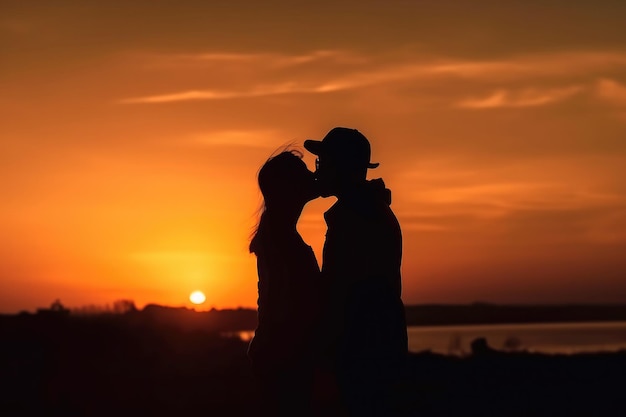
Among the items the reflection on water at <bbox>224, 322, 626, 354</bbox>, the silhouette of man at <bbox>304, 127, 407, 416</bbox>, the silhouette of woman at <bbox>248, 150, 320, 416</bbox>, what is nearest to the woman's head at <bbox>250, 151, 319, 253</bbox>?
the silhouette of woman at <bbox>248, 150, 320, 416</bbox>

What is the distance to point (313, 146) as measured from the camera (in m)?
6.21

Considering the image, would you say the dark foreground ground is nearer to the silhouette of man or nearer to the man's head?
the silhouette of man

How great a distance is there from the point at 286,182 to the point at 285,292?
0.68m

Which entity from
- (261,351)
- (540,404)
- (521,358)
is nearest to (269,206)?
(261,351)

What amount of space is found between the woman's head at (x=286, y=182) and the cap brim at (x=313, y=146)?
134 millimetres

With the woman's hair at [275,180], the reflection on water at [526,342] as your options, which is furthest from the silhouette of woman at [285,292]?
the reflection on water at [526,342]

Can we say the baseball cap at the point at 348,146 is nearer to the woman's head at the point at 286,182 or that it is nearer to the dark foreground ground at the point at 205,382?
the woman's head at the point at 286,182

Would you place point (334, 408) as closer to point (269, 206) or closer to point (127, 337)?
point (269, 206)

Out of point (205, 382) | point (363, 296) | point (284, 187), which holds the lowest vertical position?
point (205, 382)

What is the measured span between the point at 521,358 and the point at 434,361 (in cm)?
272

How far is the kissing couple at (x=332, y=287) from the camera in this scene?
5871mm

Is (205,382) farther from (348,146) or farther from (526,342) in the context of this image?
(526,342)

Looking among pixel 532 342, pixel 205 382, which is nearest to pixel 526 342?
pixel 532 342

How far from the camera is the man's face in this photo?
239 inches
